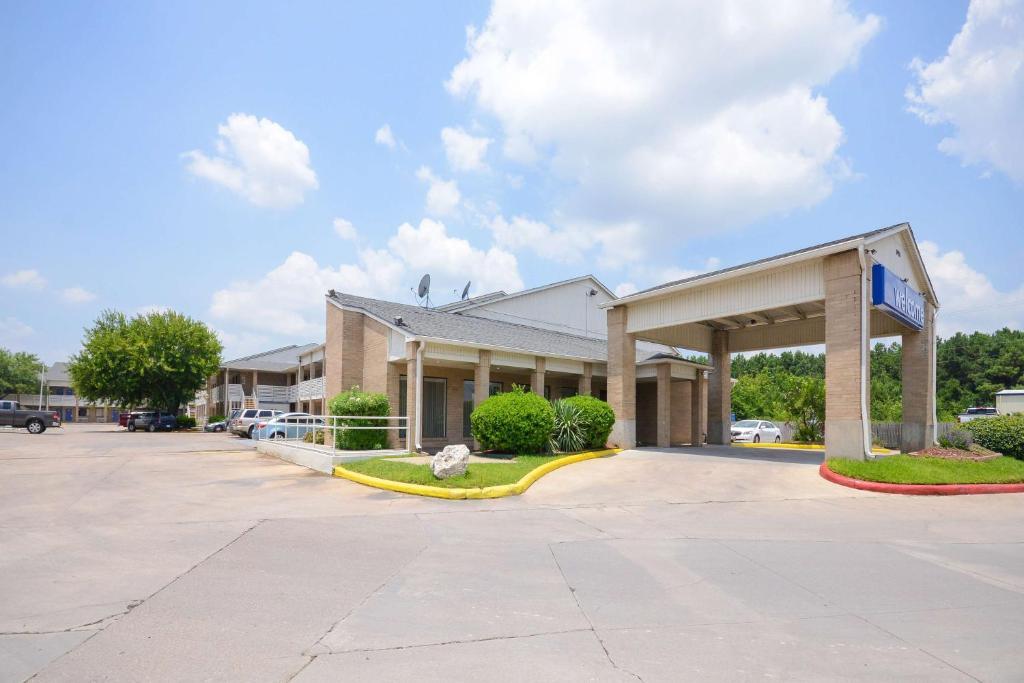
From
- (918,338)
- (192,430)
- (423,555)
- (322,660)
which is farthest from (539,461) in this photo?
(192,430)

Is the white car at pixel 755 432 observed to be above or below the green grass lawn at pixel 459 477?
below

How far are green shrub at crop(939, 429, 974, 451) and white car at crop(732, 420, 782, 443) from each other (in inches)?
606

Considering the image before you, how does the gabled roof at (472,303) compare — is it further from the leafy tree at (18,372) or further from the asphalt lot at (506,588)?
the leafy tree at (18,372)

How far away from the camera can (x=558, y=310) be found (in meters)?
34.4

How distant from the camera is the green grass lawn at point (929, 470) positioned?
13.1 metres

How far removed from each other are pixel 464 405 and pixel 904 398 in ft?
49.8

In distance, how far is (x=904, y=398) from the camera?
20094 millimetres

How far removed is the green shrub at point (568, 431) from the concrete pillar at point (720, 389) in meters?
8.88

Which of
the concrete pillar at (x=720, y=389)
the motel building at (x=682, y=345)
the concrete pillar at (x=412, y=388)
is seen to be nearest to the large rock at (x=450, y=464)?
the motel building at (x=682, y=345)

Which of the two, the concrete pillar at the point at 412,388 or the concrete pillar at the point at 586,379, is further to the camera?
the concrete pillar at the point at 586,379

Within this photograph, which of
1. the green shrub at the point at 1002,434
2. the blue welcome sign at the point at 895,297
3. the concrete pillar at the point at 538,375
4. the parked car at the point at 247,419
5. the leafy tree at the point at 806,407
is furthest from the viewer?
the parked car at the point at 247,419

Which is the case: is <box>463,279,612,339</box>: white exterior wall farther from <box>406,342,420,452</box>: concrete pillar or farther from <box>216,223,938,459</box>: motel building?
<box>406,342,420,452</box>: concrete pillar

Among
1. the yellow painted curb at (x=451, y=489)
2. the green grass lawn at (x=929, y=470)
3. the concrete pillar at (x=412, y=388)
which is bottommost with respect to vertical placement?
the yellow painted curb at (x=451, y=489)

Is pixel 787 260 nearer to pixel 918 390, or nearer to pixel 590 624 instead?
pixel 918 390
